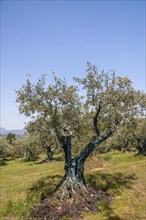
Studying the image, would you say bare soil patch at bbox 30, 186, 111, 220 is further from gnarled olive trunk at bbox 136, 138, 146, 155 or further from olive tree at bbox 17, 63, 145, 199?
gnarled olive trunk at bbox 136, 138, 146, 155

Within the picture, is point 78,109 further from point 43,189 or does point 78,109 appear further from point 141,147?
point 141,147

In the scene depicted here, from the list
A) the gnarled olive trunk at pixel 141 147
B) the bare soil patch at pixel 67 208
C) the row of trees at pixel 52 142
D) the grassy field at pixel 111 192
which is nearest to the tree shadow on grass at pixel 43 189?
the grassy field at pixel 111 192

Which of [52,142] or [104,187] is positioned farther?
[52,142]

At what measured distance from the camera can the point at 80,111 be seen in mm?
29703

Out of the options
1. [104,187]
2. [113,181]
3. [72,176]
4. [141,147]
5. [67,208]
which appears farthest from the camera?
[141,147]

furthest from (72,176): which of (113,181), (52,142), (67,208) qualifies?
(113,181)

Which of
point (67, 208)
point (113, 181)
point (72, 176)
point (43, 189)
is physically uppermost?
point (72, 176)

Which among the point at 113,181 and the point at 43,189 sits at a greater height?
the point at 113,181

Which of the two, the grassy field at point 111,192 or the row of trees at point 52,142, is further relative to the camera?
the row of trees at point 52,142

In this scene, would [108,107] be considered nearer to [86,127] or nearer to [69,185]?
[86,127]

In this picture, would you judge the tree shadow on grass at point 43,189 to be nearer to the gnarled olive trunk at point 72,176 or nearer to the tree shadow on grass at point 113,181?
the gnarled olive trunk at point 72,176

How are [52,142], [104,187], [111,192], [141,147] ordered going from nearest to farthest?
[111,192] < [104,187] < [52,142] < [141,147]

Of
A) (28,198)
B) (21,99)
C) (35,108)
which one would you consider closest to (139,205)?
(28,198)

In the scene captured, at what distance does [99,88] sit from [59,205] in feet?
42.8
